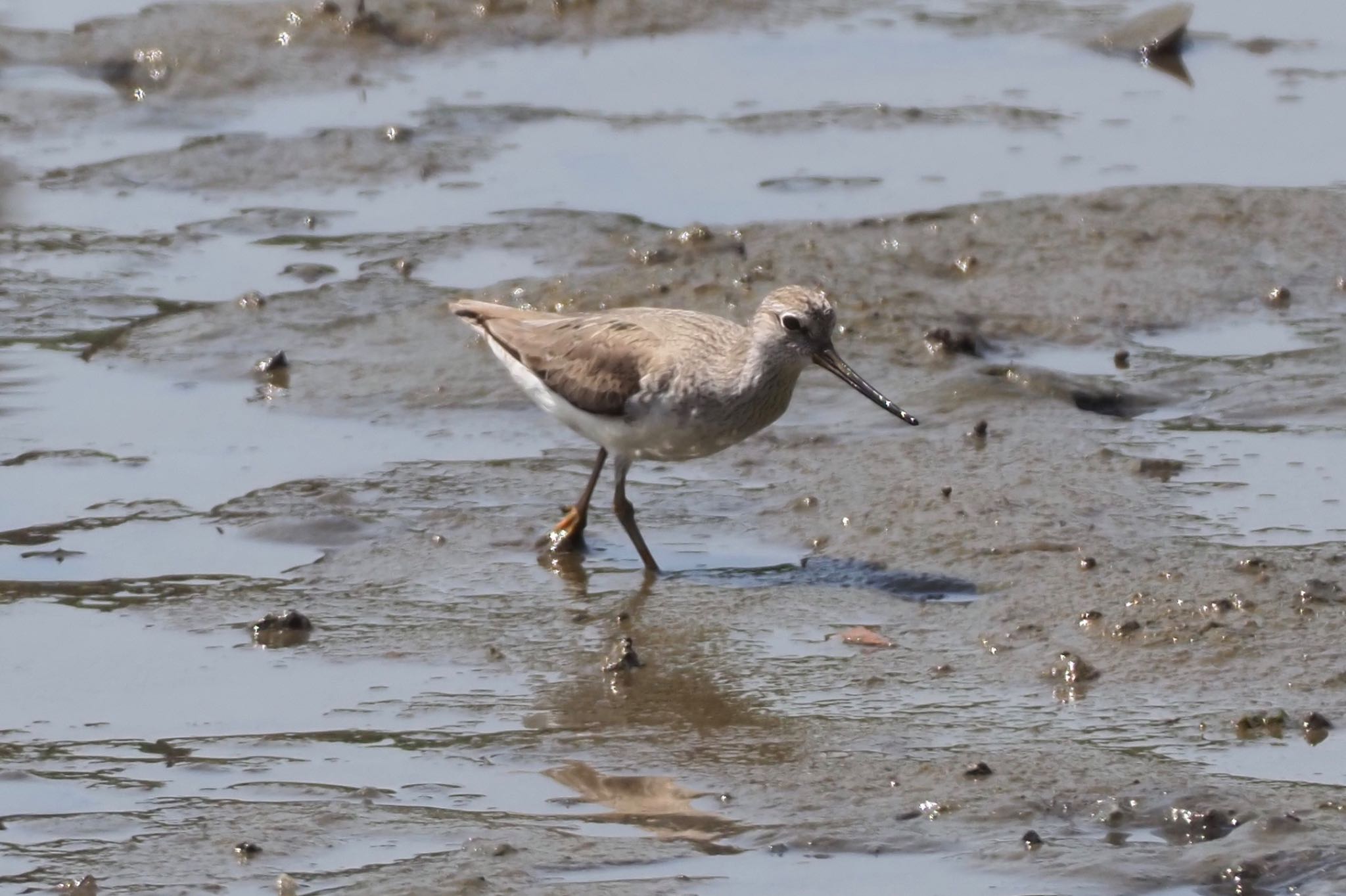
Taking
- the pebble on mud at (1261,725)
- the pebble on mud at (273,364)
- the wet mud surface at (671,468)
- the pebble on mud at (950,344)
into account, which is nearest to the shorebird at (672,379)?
the wet mud surface at (671,468)

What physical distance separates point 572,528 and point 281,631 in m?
1.38

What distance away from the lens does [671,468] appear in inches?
360

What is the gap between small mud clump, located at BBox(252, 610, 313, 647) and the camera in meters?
7.28

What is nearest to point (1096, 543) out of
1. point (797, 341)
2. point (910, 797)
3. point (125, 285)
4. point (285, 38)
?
point (797, 341)

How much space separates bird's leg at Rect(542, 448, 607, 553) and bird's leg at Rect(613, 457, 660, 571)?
4.2 inches

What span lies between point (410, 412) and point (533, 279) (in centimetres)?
144

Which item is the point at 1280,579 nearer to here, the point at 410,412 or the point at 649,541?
the point at 649,541


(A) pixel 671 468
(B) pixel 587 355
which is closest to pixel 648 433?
(B) pixel 587 355

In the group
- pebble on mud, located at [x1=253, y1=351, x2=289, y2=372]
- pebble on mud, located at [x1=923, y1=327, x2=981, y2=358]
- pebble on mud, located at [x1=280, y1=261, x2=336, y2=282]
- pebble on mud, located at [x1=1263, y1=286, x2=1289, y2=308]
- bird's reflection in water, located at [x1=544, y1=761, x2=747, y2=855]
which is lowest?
bird's reflection in water, located at [x1=544, y1=761, x2=747, y2=855]

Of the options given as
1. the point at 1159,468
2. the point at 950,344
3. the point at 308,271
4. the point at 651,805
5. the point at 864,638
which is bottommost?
the point at 651,805

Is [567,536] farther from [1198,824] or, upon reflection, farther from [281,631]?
[1198,824]

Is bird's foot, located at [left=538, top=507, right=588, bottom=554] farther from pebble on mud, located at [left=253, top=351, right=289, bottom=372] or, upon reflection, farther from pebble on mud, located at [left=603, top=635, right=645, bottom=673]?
pebble on mud, located at [left=253, top=351, right=289, bottom=372]

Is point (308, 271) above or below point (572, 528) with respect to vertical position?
above

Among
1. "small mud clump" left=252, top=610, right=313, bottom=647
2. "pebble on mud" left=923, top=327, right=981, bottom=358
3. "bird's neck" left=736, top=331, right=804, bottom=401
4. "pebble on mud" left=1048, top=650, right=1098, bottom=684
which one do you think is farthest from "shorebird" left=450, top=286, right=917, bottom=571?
"pebble on mud" left=923, top=327, right=981, bottom=358
